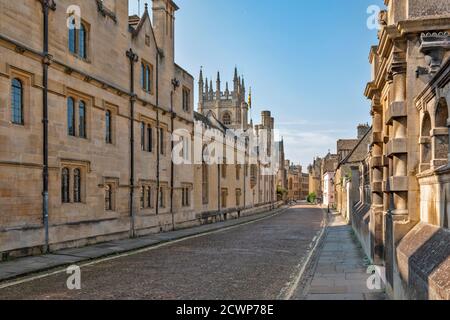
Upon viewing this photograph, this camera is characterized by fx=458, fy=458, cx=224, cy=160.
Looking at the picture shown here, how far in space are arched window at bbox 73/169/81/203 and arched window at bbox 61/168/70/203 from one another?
0.49 m

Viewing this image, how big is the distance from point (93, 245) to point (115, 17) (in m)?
11.0

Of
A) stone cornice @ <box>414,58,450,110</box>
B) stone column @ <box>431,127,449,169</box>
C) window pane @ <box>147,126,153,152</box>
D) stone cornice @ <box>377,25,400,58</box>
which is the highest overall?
stone cornice @ <box>377,25,400,58</box>

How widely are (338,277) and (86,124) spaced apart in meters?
12.9

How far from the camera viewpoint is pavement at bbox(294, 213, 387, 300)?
9898 millimetres

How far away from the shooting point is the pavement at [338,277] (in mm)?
9898

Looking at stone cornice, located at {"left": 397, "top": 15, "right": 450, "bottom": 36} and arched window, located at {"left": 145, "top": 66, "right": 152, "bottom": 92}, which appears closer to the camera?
stone cornice, located at {"left": 397, "top": 15, "right": 450, "bottom": 36}

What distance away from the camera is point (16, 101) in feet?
51.9

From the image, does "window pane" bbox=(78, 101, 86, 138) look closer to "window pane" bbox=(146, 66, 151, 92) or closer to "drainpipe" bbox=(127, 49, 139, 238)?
"drainpipe" bbox=(127, 49, 139, 238)

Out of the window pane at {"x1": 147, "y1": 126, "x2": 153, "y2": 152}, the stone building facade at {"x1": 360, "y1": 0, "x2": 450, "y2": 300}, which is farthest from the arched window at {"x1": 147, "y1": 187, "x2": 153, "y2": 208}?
the stone building facade at {"x1": 360, "y1": 0, "x2": 450, "y2": 300}

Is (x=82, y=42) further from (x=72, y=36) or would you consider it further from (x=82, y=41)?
(x=72, y=36)

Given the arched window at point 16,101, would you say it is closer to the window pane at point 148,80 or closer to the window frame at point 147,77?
the window frame at point 147,77

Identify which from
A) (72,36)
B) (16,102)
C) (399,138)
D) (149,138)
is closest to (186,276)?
(399,138)

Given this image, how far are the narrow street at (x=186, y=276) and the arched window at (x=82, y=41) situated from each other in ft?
29.4

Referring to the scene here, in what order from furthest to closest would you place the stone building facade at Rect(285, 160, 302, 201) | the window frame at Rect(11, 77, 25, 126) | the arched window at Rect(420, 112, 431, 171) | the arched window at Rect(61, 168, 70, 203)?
the stone building facade at Rect(285, 160, 302, 201)
the arched window at Rect(61, 168, 70, 203)
the window frame at Rect(11, 77, 25, 126)
the arched window at Rect(420, 112, 431, 171)
